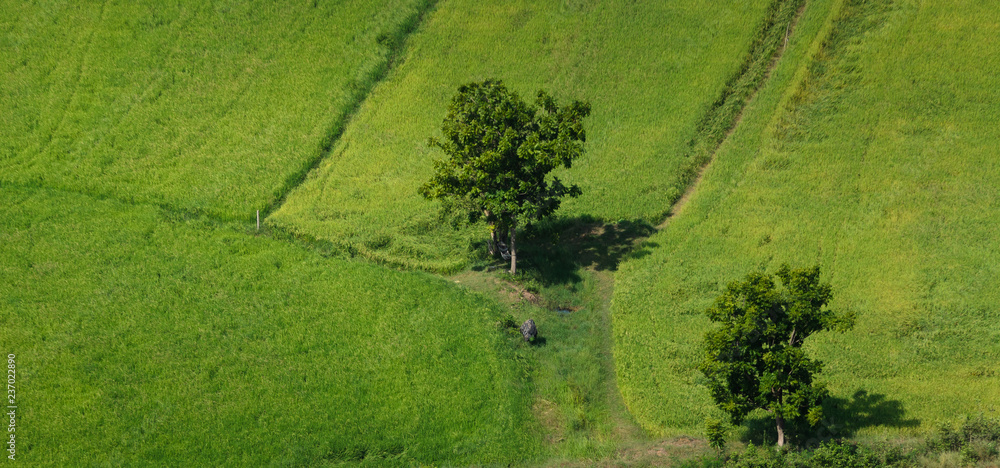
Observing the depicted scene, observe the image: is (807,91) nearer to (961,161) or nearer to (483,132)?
(961,161)

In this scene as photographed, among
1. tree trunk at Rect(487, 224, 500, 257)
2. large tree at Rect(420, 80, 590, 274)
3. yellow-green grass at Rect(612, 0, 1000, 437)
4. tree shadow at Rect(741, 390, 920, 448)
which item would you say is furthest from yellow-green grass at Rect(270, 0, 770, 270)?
tree shadow at Rect(741, 390, 920, 448)

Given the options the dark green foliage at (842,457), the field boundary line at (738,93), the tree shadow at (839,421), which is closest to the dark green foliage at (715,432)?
the tree shadow at (839,421)

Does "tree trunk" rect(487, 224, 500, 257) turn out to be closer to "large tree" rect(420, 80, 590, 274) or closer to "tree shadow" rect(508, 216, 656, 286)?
"tree shadow" rect(508, 216, 656, 286)

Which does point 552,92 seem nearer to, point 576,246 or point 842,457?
point 576,246

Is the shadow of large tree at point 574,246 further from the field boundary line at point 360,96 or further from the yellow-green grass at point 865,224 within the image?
the field boundary line at point 360,96

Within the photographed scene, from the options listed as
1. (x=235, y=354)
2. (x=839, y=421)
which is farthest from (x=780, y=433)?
(x=235, y=354)

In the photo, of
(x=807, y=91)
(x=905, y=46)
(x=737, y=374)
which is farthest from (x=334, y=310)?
(x=905, y=46)
